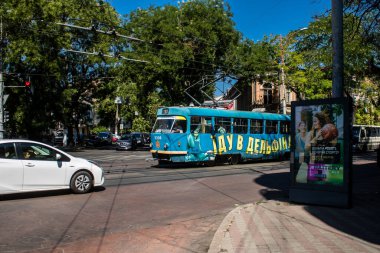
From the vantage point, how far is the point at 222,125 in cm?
2130

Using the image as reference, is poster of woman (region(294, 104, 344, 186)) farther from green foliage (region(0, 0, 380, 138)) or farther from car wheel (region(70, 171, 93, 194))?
green foliage (region(0, 0, 380, 138))

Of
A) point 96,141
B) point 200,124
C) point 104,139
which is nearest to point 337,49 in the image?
point 200,124

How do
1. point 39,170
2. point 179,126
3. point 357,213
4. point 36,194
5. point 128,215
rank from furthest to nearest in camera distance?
point 179,126, point 36,194, point 39,170, point 128,215, point 357,213

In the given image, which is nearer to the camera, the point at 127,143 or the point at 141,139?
the point at 127,143

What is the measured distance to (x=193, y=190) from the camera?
12.7 meters

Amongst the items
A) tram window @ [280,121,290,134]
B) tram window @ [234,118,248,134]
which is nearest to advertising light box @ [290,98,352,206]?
tram window @ [234,118,248,134]

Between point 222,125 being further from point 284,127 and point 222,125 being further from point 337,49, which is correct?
point 337,49

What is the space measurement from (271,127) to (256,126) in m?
1.50

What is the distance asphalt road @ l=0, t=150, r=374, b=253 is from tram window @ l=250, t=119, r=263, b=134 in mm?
8503

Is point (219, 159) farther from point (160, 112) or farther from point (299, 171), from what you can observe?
point (299, 171)

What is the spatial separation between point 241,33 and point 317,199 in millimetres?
32401

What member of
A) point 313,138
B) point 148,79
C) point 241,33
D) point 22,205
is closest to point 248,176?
point 313,138

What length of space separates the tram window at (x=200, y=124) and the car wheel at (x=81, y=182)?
28.7 feet

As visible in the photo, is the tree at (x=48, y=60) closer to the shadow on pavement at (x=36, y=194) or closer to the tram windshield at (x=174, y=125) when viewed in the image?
the tram windshield at (x=174, y=125)
